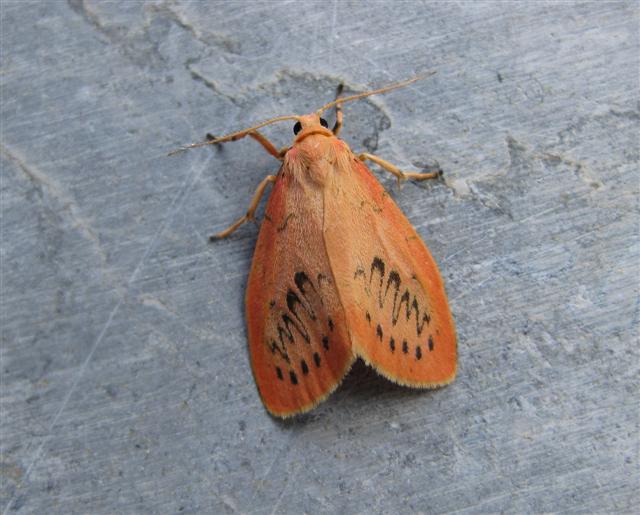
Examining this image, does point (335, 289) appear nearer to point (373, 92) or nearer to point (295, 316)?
point (295, 316)

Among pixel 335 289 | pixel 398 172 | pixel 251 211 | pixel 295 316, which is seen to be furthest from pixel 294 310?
pixel 398 172

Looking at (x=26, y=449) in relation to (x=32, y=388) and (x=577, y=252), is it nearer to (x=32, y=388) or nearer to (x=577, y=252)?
(x=32, y=388)

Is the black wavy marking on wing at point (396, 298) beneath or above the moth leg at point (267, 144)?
beneath

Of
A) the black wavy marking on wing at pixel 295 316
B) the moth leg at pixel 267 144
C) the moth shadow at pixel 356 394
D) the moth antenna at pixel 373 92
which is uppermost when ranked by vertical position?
the moth antenna at pixel 373 92

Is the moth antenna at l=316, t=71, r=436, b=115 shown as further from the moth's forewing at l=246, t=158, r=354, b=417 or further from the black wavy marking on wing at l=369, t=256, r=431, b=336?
the black wavy marking on wing at l=369, t=256, r=431, b=336

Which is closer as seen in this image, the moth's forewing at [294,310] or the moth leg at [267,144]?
the moth's forewing at [294,310]

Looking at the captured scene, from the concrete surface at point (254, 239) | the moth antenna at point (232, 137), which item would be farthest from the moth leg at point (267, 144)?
the concrete surface at point (254, 239)

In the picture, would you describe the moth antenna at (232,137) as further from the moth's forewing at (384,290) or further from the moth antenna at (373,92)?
the moth's forewing at (384,290)

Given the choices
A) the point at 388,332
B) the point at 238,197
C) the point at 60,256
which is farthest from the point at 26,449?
the point at 388,332
